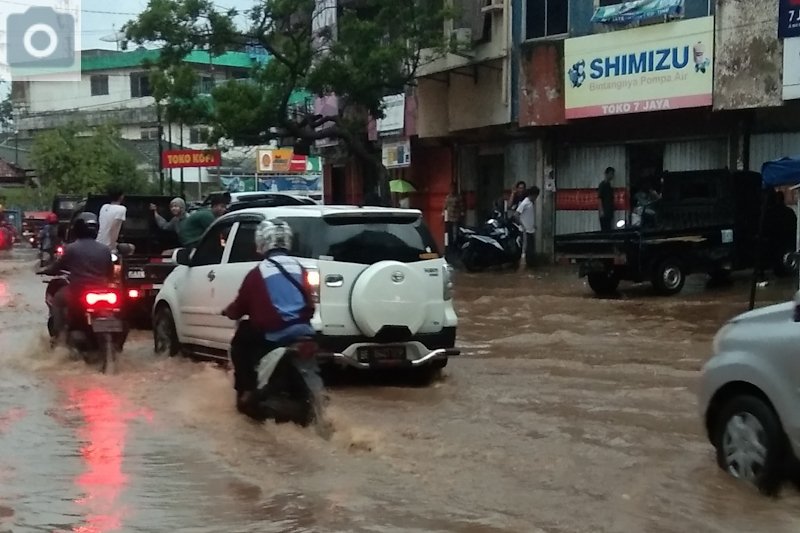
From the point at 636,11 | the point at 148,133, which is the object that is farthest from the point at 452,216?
the point at 148,133

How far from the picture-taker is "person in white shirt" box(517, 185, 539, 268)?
2431 centimetres

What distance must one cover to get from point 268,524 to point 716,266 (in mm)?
13547

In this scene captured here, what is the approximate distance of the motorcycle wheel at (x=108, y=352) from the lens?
11.4 metres

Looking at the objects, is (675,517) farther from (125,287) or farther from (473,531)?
(125,287)

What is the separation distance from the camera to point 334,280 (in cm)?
1014

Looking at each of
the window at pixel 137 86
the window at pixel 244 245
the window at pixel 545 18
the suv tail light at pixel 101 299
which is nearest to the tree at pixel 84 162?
the window at pixel 137 86

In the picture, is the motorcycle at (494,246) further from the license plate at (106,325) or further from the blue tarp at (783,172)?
the license plate at (106,325)

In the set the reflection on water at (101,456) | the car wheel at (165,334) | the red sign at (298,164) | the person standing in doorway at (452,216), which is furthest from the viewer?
the red sign at (298,164)

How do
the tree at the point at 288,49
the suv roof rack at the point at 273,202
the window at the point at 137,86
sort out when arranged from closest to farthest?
the suv roof rack at the point at 273,202, the tree at the point at 288,49, the window at the point at 137,86

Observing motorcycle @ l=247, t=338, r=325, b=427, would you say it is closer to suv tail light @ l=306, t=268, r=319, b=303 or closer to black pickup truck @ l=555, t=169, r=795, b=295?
suv tail light @ l=306, t=268, r=319, b=303

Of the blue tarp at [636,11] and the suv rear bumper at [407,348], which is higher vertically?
the blue tarp at [636,11]

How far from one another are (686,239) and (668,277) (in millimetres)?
663

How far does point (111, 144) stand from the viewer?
55.1 m

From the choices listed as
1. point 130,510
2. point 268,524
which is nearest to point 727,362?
point 268,524
